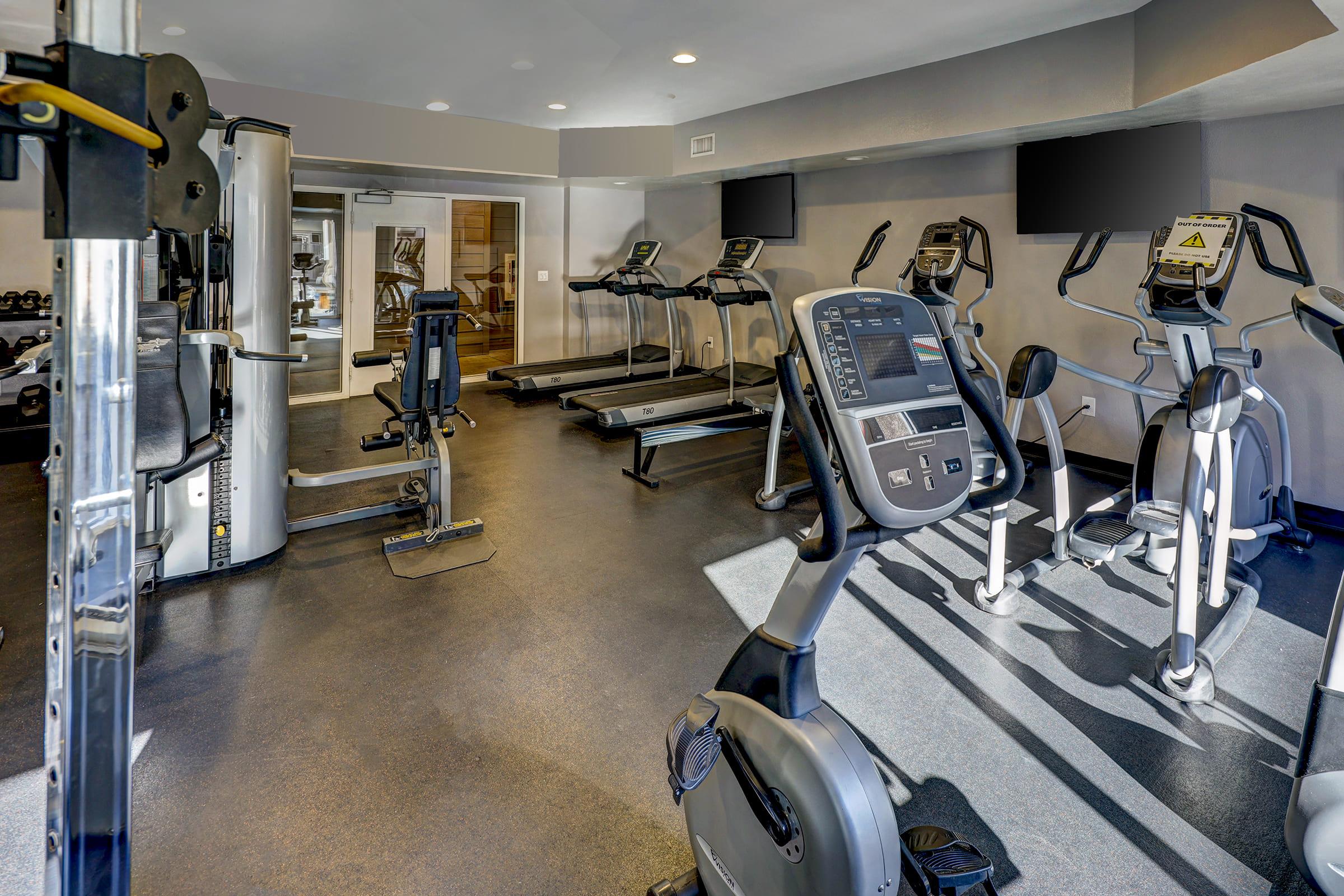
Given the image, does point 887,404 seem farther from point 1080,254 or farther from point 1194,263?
point 1080,254

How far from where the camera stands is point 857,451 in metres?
1.19

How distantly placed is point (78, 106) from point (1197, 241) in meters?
3.72

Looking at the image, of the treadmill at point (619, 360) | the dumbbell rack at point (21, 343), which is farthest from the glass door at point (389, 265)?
the dumbbell rack at point (21, 343)

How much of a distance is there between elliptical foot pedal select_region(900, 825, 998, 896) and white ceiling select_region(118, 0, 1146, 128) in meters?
3.69

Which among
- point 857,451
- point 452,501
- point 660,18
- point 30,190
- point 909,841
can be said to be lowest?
point 909,841

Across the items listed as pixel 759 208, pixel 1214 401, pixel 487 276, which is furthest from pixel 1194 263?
pixel 487 276

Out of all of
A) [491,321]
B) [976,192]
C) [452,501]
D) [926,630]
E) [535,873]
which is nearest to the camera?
[535,873]

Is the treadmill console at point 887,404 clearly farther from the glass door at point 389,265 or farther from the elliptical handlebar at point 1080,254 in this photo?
the glass door at point 389,265

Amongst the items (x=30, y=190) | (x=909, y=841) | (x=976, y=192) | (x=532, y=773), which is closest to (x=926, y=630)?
(x=909, y=841)

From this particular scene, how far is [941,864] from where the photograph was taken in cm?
150

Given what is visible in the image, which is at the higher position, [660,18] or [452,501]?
[660,18]

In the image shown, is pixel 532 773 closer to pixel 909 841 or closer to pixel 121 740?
pixel 909 841

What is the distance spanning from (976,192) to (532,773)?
16.8 feet

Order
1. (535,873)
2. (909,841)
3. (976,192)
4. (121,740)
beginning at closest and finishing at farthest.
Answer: (121,740)
(909,841)
(535,873)
(976,192)
